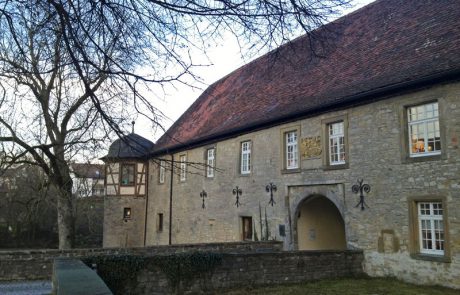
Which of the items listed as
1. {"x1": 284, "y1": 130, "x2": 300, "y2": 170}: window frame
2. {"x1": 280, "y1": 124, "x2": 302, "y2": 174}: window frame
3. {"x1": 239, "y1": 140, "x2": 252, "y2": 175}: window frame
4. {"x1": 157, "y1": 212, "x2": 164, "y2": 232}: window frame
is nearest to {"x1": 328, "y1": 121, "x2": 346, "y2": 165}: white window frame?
{"x1": 280, "y1": 124, "x2": 302, "y2": 174}: window frame

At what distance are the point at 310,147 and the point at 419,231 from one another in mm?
3983

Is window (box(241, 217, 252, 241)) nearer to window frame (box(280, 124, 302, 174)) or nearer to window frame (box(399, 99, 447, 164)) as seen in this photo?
window frame (box(280, 124, 302, 174))

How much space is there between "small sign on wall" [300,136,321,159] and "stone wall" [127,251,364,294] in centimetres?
315

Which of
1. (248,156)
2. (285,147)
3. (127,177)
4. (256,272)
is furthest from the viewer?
(127,177)

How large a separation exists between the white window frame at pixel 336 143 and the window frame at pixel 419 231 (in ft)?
7.83

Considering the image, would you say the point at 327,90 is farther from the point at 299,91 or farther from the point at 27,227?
the point at 27,227

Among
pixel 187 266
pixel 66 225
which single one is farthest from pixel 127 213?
pixel 187 266

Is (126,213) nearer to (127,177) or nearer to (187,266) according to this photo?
(127,177)

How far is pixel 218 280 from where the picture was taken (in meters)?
8.94

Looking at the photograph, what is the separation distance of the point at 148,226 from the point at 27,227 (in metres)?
14.6

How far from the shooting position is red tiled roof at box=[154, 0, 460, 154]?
10.4m

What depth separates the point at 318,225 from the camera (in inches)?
549

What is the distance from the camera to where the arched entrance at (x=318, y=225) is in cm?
1362

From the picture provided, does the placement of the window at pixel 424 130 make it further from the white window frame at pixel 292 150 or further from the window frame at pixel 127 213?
the window frame at pixel 127 213
